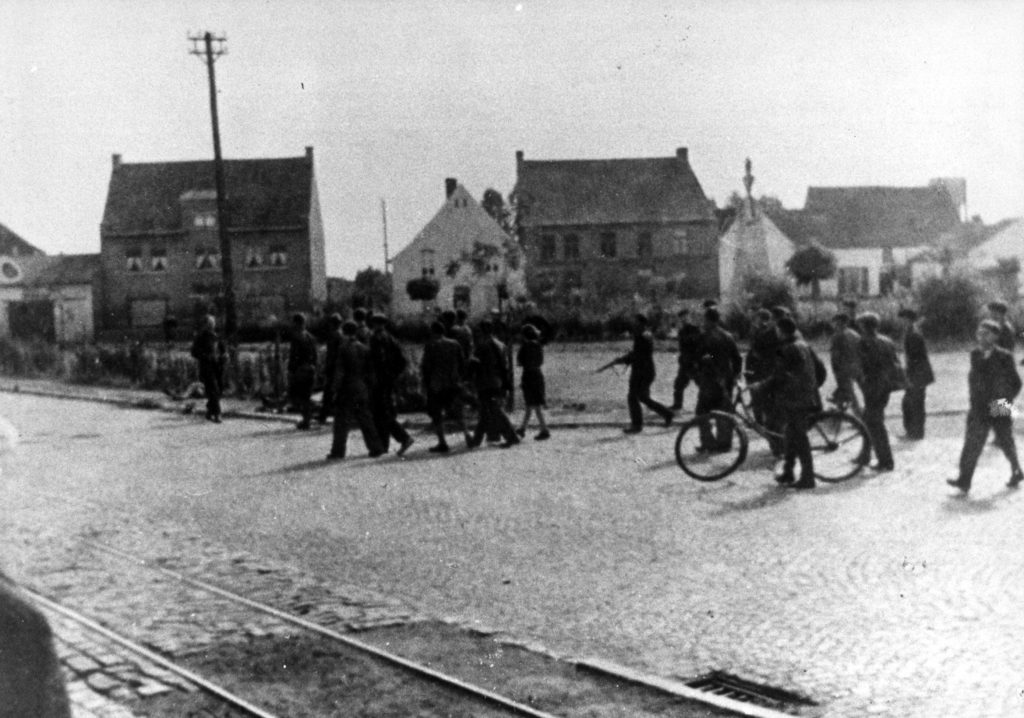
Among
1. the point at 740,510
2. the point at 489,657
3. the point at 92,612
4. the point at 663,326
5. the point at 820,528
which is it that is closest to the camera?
the point at 489,657

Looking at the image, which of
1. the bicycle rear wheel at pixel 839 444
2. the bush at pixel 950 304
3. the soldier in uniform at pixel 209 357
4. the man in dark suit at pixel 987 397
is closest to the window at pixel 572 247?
the bush at pixel 950 304

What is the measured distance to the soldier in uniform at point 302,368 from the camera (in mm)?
19594

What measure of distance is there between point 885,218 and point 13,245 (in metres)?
44.0

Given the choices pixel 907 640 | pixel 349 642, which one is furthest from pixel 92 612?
pixel 907 640

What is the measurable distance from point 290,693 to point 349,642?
823mm

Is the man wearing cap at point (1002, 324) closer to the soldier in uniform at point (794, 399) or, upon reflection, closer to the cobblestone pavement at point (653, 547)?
the cobblestone pavement at point (653, 547)

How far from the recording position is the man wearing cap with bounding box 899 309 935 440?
1523cm

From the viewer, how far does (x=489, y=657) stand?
6492 mm

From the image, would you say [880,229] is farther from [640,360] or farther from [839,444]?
[839,444]

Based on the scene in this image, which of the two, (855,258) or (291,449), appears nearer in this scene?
(291,449)

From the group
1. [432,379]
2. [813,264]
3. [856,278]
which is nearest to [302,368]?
[432,379]

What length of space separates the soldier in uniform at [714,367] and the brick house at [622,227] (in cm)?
4481

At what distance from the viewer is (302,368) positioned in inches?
773

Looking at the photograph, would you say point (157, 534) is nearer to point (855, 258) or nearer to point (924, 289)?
point (924, 289)
